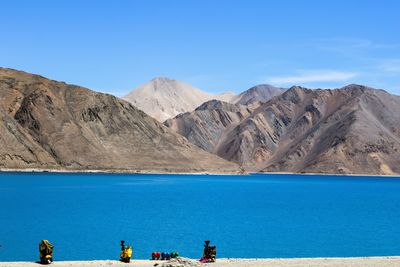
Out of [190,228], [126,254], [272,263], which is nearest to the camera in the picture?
[126,254]

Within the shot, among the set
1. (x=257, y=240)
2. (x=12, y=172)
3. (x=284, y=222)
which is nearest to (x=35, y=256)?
(x=257, y=240)

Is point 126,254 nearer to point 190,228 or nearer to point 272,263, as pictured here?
point 272,263

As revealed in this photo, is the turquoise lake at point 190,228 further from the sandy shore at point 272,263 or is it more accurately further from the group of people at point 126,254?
the sandy shore at point 272,263

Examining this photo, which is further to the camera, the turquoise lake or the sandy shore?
the turquoise lake

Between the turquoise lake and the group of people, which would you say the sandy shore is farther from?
the turquoise lake

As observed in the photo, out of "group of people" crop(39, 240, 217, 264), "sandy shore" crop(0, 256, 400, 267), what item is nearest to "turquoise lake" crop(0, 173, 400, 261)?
"group of people" crop(39, 240, 217, 264)

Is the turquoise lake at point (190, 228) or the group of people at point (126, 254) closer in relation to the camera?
the group of people at point (126, 254)

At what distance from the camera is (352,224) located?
71.9 meters

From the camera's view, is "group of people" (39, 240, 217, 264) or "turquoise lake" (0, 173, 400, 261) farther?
"turquoise lake" (0, 173, 400, 261)

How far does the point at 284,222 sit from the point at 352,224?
23.4 feet

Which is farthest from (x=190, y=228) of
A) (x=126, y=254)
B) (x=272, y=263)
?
(x=126, y=254)

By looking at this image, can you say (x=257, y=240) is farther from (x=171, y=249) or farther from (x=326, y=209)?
(x=326, y=209)

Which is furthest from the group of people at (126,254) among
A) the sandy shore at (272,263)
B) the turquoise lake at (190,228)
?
the turquoise lake at (190,228)

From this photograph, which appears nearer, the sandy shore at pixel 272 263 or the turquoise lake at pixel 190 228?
the sandy shore at pixel 272 263
